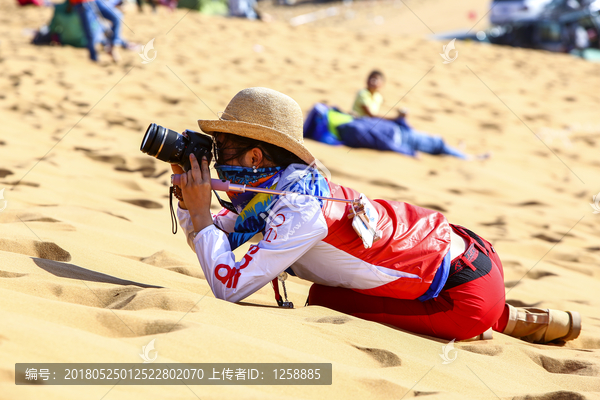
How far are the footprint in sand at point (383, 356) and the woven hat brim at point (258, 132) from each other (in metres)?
0.71

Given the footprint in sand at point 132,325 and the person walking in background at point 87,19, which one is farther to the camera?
the person walking in background at point 87,19

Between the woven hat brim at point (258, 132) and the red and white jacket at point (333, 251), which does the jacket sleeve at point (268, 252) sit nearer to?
the red and white jacket at point (333, 251)

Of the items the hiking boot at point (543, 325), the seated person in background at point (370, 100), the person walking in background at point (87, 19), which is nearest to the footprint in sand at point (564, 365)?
the hiking boot at point (543, 325)

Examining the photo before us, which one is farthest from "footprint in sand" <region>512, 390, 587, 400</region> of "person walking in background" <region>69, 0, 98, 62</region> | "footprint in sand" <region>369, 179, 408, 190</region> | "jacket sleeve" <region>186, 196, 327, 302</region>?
"person walking in background" <region>69, 0, 98, 62</region>

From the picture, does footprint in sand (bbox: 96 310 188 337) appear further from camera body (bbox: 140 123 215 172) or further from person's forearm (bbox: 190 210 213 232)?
camera body (bbox: 140 123 215 172)

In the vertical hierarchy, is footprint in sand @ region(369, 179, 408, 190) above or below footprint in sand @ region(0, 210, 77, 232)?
below

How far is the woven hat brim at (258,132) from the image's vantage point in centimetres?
200

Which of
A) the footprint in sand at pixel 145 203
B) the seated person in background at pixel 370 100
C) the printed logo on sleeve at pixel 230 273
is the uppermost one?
the printed logo on sleeve at pixel 230 273

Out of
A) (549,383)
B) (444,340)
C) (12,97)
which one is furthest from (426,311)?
(12,97)

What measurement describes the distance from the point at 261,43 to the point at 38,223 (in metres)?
7.56

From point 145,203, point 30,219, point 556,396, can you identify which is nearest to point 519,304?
point 556,396

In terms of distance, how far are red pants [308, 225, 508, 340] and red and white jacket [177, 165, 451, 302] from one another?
67 mm

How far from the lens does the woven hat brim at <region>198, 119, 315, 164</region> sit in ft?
6.55

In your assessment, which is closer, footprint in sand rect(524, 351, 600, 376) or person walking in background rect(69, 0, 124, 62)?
footprint in sand rect(524, 351, 600, 376)
